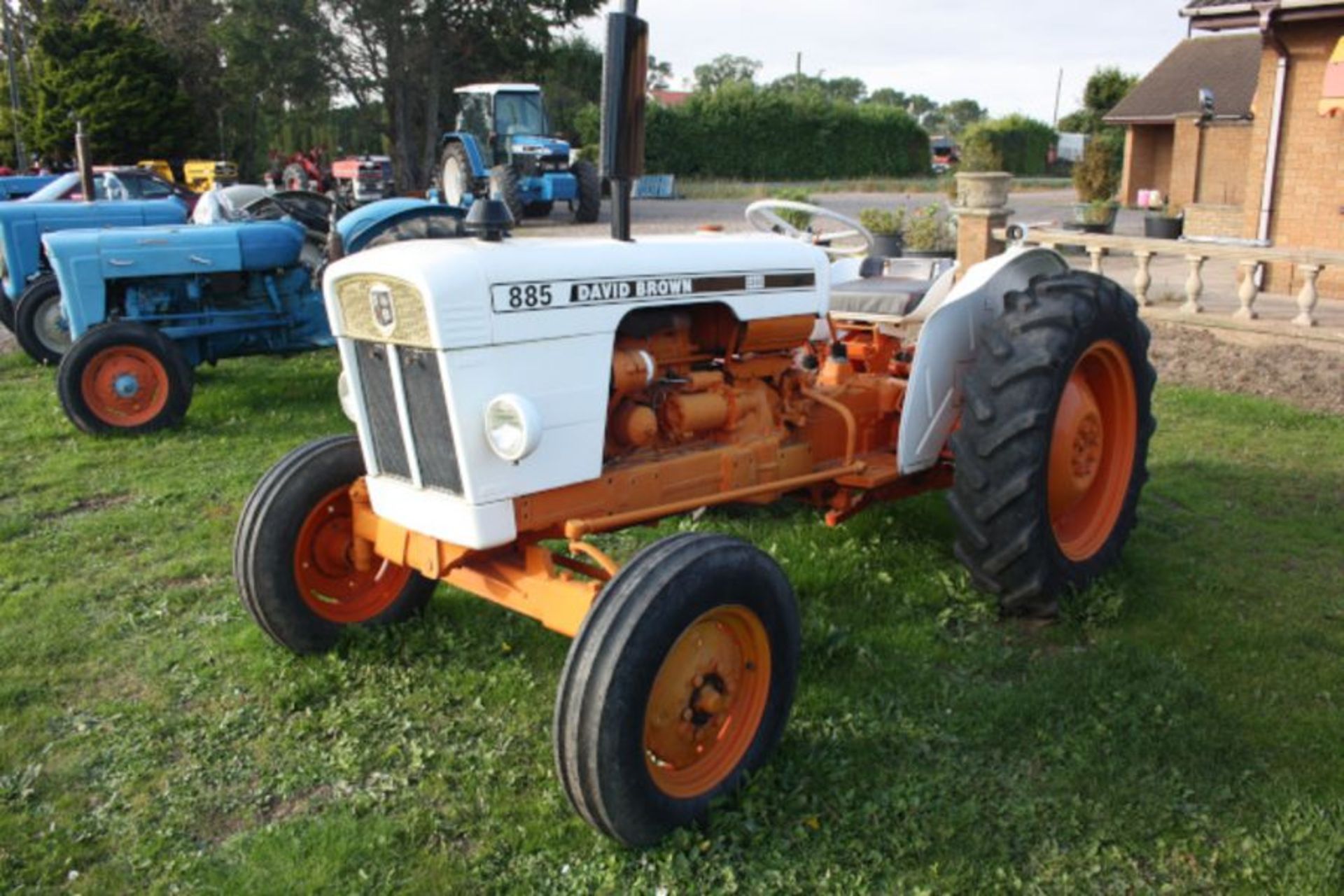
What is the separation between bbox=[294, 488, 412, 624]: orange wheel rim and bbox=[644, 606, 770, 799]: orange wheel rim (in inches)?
55.5

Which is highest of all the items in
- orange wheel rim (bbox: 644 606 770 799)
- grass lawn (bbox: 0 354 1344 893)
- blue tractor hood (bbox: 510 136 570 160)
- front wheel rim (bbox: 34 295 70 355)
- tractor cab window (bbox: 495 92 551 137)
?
tractor cab window (bbox: 495 92 551 137)

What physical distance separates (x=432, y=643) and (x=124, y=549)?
193 cm

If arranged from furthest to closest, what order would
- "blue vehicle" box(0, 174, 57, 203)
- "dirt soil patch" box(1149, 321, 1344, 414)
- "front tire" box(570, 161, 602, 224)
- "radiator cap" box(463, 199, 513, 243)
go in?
"front tire" box(570, 161, 602, 224)
"blue vehicle" box(0, 174, 57, 203)
"dirt soil patch" box(1149, 321, 1344, 414)
"radiator cap" box(463, 199, 513, 243)

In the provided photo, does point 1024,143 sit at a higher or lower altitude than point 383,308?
higher

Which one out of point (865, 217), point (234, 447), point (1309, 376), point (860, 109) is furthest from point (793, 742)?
point (860, 109)

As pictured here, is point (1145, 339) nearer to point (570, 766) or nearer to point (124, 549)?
point (570, 766)

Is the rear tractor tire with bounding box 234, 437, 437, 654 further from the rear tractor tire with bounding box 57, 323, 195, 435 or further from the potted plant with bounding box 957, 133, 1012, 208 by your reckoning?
the potted plant with bounding box 957, 133, 1012, 208

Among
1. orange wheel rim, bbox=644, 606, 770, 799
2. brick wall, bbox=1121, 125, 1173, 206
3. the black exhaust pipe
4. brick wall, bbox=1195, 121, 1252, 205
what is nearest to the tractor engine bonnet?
the black exhaust pipe

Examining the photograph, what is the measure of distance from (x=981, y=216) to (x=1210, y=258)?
Answer: 185 centimetres

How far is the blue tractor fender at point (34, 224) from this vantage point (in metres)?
8.97

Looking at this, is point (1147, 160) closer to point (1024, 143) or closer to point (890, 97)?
point (1024, 143)

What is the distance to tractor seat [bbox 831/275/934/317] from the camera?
15.3ft

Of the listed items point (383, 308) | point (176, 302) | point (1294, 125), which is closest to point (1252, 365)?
point (1294, 125)

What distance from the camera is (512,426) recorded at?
9.53 feet
